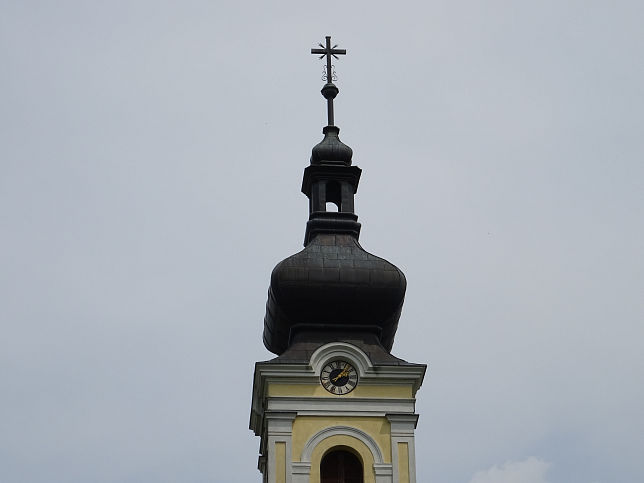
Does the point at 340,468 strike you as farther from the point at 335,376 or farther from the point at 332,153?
the point at 332,153

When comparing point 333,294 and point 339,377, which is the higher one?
point 333,294

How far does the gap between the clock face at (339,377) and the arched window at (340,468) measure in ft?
4.20

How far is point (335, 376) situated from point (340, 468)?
6.33 ft

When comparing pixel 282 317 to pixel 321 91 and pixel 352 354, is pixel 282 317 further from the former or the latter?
→ pixel 321 91

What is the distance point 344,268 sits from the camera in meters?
40.5

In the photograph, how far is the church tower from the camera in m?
38.9

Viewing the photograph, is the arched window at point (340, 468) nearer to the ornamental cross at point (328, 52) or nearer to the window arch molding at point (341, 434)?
the window arch molding at point (341, 434)

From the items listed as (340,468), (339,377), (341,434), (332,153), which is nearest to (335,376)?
(339,377)

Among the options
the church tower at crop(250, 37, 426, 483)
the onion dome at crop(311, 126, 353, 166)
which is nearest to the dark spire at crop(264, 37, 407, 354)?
the church tower at crop(250, 37, 426, 483)

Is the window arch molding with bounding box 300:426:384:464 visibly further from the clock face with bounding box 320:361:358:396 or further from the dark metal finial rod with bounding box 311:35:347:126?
the dark metal finial rod with bounding box 311:35:347:126

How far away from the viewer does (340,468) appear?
39.1 m

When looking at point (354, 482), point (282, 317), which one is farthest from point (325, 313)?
point (354, 482)

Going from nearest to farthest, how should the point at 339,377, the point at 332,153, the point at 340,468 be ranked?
1. the point at 340,468
2. the point at 339,377
3. the point at 332,153

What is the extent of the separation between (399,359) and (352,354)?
1.04 metres
